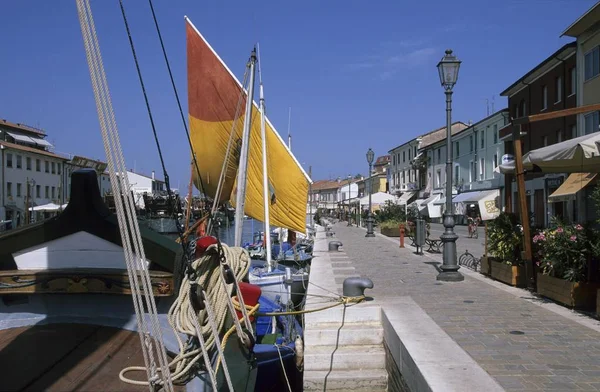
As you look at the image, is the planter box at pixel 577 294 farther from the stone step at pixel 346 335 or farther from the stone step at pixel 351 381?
the stone step at pixel 351 381

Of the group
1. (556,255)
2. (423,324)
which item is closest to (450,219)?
(556,255)

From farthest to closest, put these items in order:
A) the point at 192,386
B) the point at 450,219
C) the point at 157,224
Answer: the point at 157,224 < the point at 450,219 < the point at 192,386

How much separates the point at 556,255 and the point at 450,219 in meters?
3.87

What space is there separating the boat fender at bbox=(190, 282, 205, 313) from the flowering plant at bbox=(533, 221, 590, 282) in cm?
541

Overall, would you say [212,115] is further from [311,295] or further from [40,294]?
[40,294]

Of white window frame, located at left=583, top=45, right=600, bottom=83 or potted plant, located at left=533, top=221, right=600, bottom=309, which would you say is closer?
potted plant, located at left=533, top=221, right=600, bottom=309

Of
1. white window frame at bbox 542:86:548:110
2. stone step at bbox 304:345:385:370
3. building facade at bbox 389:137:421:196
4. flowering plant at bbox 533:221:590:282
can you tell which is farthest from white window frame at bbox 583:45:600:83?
building facade at bbox 389:137:421:196

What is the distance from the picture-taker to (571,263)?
7695 millimetres

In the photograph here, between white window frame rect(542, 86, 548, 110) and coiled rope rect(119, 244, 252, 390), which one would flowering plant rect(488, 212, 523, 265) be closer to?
coiled rope rect(119, 244, 252, 390)

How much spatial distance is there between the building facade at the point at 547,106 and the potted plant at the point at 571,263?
19570 millimetres

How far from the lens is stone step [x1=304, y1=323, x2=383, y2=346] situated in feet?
23.6

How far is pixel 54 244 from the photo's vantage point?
4.85 meters

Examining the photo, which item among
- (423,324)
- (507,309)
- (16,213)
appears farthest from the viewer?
(16,213)

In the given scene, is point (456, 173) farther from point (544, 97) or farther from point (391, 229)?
point (391, 229)
